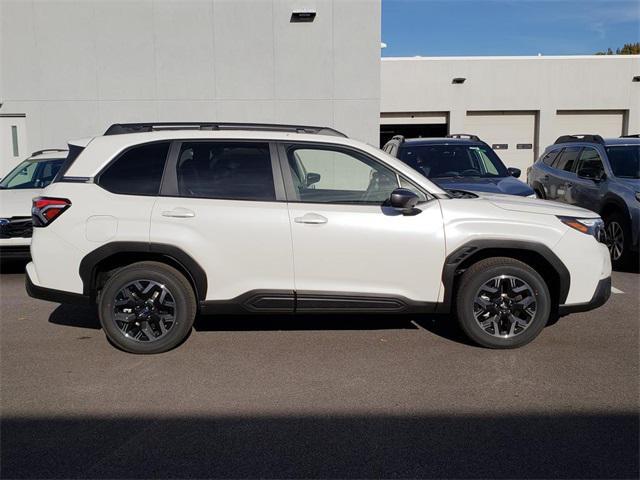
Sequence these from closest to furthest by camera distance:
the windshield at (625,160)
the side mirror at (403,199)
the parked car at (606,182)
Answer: the side mirror at (403,199)
the parked car at (606,182)
the windshield at (625,160)

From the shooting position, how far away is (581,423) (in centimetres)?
390

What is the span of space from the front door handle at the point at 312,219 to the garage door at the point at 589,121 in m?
19.5

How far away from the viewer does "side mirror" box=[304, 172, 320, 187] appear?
5429mm

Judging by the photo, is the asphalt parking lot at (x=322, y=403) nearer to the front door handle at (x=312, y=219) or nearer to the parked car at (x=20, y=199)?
the front door handle at (x=312, y=219)

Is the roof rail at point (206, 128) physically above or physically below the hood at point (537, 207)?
above

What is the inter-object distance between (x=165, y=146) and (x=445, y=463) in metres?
3.45

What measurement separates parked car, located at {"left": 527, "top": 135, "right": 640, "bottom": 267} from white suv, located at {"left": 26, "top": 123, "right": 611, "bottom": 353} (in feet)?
11.5

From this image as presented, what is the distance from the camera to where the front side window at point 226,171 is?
5.22 m

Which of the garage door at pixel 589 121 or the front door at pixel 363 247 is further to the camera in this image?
the garage door at pixel 589 121

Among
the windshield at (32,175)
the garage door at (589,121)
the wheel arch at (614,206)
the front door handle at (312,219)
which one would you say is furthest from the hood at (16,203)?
the garage door at (589,121)

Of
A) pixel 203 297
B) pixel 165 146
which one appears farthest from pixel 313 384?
pixel 165 146

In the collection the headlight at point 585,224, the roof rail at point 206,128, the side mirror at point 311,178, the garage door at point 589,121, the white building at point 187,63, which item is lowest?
the headlight at point 585,224

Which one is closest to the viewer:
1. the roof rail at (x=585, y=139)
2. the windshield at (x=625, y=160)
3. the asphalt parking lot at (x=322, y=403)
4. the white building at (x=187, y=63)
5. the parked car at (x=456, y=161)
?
the asphalt parking lot at (x=322, y=403)

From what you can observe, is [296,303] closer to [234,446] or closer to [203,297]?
[203,297]
